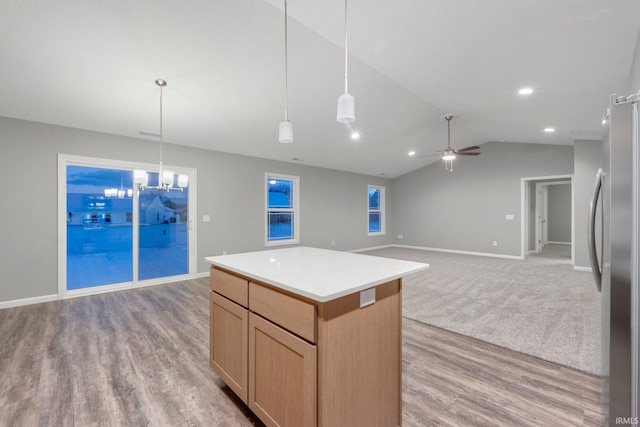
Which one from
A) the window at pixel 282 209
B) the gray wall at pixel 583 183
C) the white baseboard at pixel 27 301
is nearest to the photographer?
the white baseboard at pixel 27 301

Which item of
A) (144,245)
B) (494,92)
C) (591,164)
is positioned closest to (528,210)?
(591,164)

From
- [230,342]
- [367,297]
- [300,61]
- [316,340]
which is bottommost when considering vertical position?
[230,342]

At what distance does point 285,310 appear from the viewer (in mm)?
1302

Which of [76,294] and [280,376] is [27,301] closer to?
[76,294]

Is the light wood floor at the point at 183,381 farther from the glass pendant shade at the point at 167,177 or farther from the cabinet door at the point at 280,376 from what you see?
the glass pendant shade at the point at 167,177

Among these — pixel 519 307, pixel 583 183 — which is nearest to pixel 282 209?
pixel 519 307

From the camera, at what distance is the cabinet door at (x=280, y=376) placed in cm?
117

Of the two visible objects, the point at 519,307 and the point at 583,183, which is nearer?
the point at 519,307

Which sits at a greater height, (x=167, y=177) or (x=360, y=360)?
(x=167, y=177)

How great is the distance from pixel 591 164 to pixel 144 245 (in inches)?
328

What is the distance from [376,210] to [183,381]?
7729mm

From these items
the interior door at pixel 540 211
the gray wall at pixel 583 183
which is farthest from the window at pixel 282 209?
the interior door at pixel 540 211

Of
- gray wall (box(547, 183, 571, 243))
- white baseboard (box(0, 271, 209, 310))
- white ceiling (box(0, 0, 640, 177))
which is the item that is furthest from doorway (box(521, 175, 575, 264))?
white baseboard (box(0, 271, 209, 310))

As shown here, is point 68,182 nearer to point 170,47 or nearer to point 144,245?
point 144,245
